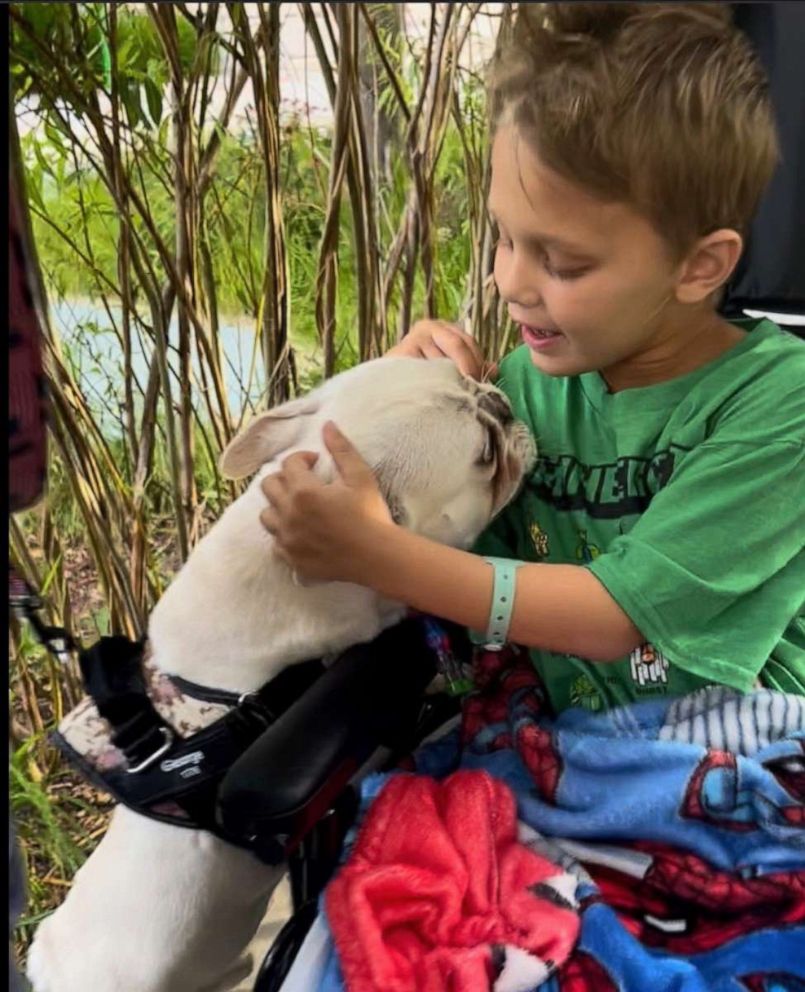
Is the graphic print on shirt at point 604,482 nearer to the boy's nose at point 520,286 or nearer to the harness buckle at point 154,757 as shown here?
the boy's nose at point 520,286

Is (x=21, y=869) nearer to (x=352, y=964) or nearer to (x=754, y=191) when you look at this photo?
(x=352, y=964)

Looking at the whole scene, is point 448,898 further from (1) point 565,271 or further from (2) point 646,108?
(2) point 646,108

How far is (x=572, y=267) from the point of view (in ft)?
3.15

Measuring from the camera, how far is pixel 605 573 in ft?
3.05

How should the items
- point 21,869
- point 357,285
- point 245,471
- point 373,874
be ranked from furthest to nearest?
point 357,285 → point 245,471 → point 373,874 → point 21,869

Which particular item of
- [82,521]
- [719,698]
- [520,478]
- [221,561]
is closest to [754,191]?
[520,478]

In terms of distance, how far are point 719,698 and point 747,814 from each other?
10 cm

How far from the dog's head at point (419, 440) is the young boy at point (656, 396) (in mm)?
52

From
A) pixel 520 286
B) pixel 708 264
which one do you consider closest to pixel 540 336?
pixel 520 286

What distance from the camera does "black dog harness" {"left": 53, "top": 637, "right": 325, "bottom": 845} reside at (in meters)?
0.93

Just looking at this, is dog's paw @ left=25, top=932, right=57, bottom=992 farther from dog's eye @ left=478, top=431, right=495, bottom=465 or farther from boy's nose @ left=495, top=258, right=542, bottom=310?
boy's nose @ left=495, top=258, right=542, bottom=310

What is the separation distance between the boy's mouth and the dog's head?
78mm

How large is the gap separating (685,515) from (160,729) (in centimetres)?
48

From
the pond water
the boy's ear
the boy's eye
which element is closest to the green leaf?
the pond water
